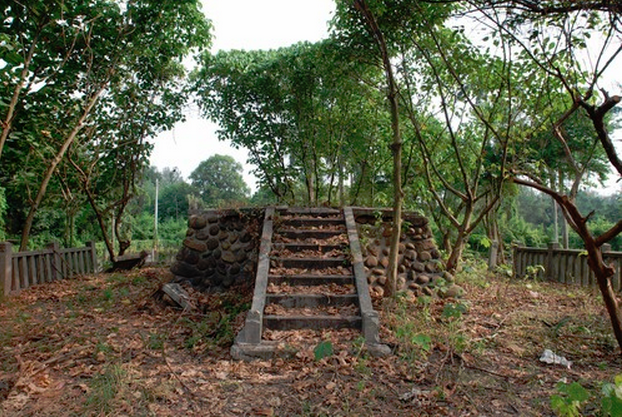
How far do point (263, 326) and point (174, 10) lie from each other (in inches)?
287

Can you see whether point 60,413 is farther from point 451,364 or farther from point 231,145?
point 231,145

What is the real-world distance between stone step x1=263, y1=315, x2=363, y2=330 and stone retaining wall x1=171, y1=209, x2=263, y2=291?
182 cm

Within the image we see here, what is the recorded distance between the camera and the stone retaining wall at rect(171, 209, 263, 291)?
262 inches

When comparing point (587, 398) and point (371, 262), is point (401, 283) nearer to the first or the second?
point (371, 262)

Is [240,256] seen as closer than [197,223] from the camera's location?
Yes

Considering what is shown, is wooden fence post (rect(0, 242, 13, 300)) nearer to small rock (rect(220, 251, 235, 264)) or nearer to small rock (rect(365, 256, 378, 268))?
small rock (rect(220, 251, 235, 264))

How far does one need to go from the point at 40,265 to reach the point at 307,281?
18.4 feet

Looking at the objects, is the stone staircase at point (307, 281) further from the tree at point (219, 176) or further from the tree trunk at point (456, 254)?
the tree at point (219, 176)

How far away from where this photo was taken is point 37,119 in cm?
841

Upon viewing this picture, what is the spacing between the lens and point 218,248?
22.6ft

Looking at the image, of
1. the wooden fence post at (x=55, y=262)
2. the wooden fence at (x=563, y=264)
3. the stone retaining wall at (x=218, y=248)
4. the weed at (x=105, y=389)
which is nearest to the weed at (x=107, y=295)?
the stone retaining wall at (x=218, y=248)

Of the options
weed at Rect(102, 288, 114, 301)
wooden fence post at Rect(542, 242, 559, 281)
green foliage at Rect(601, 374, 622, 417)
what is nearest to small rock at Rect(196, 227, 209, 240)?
weed at Rect(102, 288, 114, 301)

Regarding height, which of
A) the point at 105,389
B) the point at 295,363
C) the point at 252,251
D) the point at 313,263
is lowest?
the point at 295,363

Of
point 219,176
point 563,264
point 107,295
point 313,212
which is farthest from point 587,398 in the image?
point 219,176
